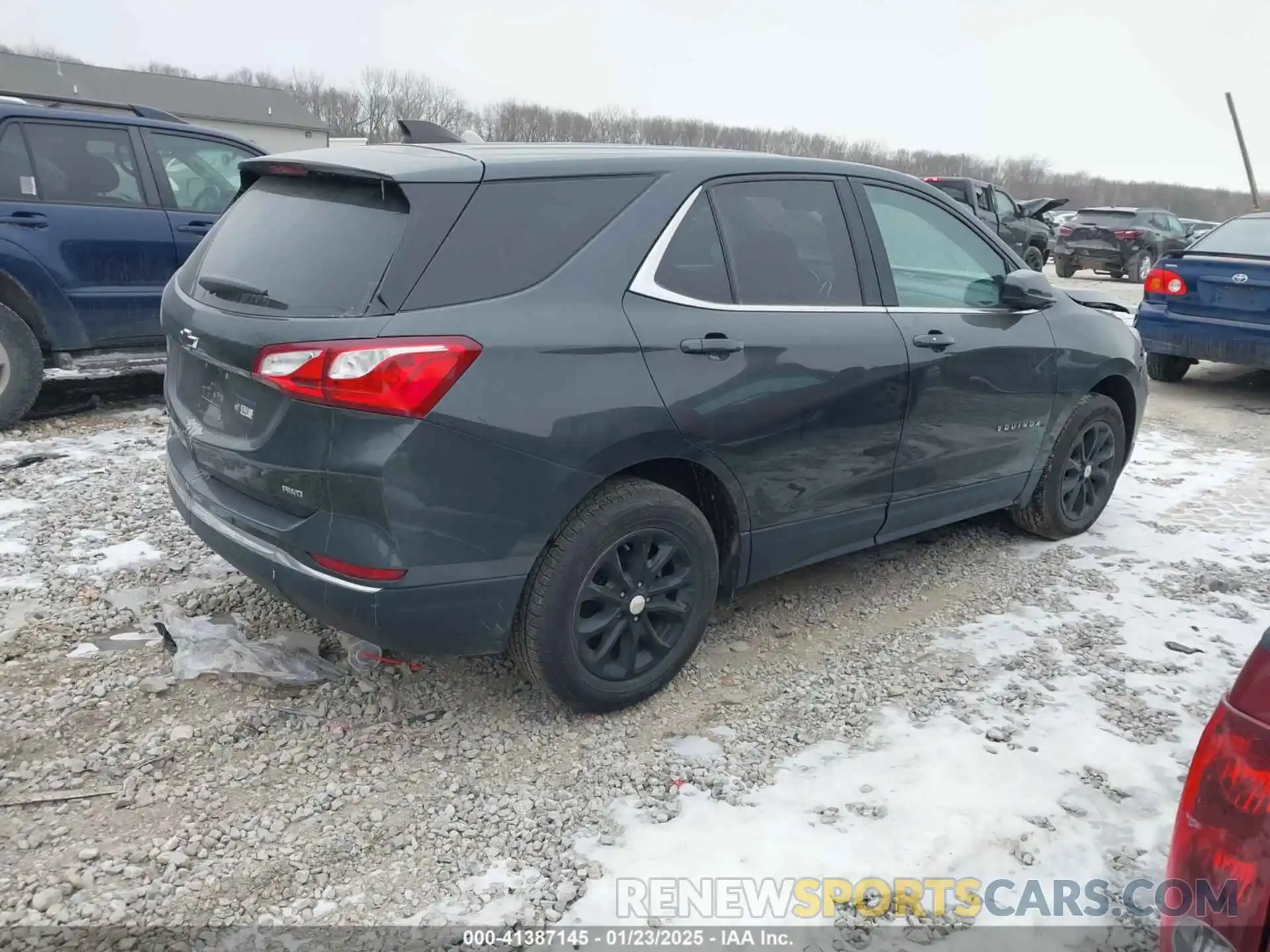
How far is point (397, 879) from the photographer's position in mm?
2484

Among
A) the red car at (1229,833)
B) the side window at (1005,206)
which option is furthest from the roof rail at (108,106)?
the side window at (1005,206)

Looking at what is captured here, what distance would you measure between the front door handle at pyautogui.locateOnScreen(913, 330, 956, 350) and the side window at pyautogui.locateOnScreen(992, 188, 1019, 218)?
1601 cm

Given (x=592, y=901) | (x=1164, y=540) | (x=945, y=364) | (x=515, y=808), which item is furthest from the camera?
(x=1164, y=540)

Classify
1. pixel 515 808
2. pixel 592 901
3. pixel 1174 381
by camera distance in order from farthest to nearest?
pixel 1174 381 < pixel 515 808 < pixel 592 901

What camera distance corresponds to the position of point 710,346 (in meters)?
3.10

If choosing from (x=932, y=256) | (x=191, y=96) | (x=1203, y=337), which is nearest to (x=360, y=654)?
(x=932, y=256)

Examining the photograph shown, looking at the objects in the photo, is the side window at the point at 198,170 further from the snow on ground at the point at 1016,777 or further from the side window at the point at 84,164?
the snow on ground at the point at 1016,777

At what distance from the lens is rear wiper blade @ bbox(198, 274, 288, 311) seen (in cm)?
280

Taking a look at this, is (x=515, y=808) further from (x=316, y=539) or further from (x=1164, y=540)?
(x=1164, y=540)

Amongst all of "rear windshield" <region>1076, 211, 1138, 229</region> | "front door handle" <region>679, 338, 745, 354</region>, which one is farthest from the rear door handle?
"rear windshield" <region>1076, 211, 1138, 229</region>

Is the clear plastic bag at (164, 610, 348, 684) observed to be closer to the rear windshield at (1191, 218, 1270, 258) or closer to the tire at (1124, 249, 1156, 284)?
the rear windshield at (1191, 218, 1270, 258)

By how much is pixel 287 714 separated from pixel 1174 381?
30.2 ft

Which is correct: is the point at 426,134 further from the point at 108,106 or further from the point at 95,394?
the point at 108,106

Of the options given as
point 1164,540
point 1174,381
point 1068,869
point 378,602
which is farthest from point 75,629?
point 1174,381
